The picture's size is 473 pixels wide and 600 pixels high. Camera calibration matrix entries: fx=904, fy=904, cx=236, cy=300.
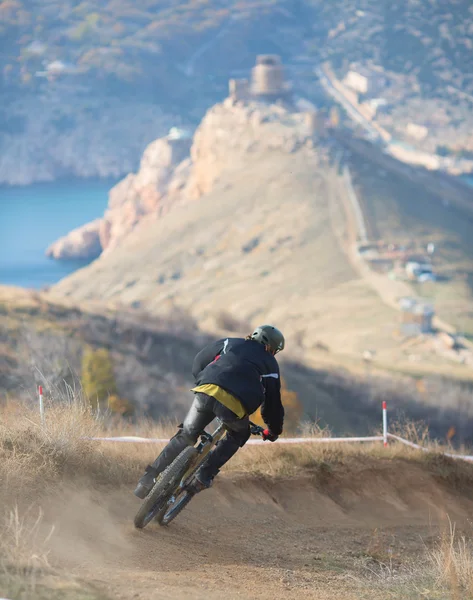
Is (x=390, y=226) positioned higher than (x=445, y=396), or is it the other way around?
(x=445, y=396)

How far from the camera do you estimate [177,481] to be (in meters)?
6.31

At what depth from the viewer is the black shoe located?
6.38 meters

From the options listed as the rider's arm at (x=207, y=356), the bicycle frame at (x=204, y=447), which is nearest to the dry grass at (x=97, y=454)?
the bicycle frame at (x=204, y=447)

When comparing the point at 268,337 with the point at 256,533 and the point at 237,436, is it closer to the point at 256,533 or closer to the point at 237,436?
the point at 237,436

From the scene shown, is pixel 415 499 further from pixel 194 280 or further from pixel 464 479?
pixel 194 280

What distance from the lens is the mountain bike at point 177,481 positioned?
627 centimetres

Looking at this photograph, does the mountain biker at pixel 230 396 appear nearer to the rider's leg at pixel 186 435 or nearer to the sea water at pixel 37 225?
the rider's leg at pixel 186 435

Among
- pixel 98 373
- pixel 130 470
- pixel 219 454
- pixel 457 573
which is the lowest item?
pixel 98 373

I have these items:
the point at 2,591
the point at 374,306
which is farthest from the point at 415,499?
the point at 374,306

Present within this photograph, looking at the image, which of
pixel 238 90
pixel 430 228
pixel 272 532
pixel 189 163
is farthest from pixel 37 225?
pixel 272 532

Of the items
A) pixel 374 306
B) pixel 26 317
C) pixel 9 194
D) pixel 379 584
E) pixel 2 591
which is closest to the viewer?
pixel 2 591

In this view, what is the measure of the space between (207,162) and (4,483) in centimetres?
14127

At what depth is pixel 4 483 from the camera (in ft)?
20.4

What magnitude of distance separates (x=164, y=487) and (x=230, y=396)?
0.84 m
